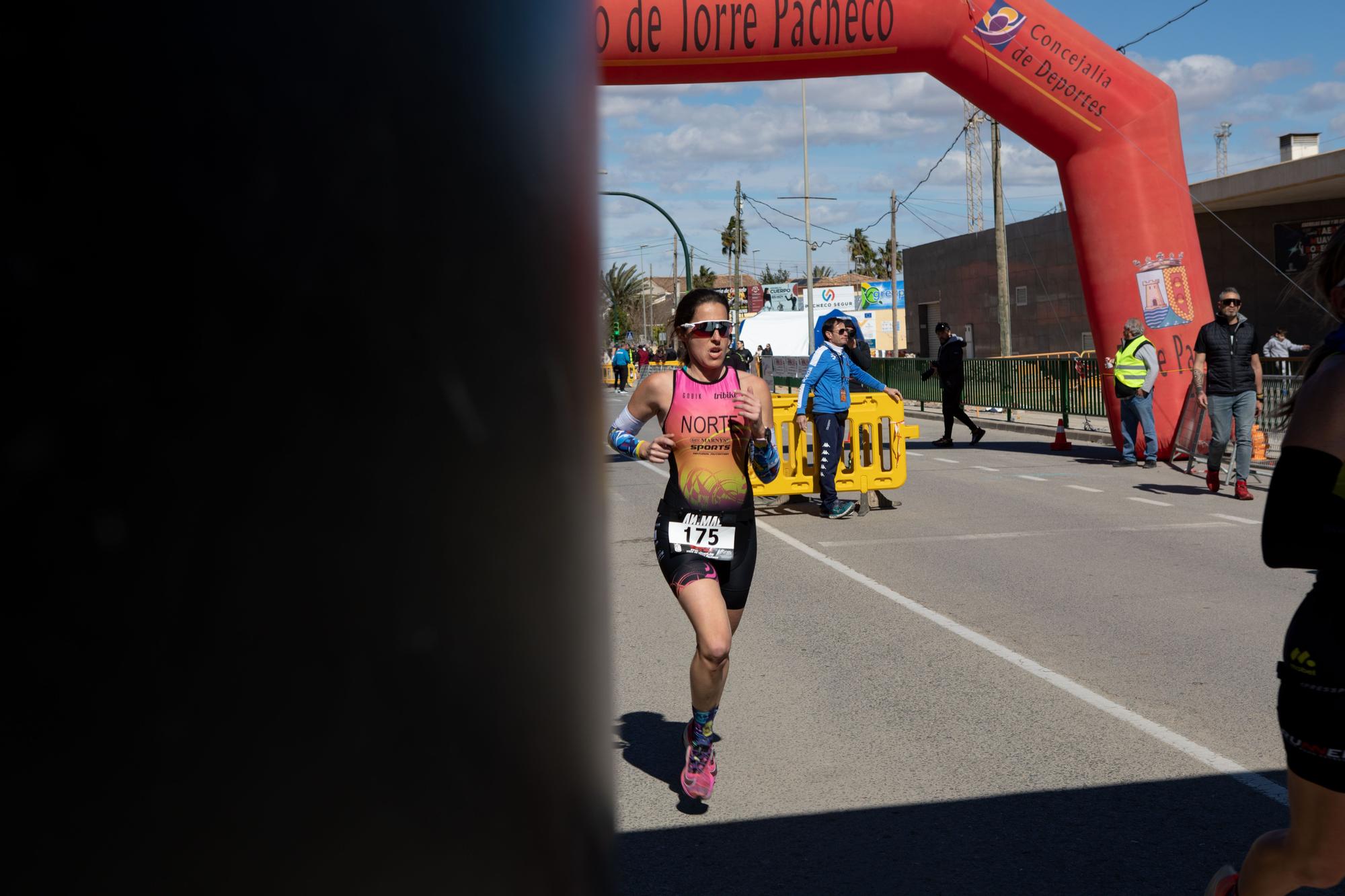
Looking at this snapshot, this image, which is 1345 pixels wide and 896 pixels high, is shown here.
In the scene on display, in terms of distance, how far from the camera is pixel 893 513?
11.8 metres

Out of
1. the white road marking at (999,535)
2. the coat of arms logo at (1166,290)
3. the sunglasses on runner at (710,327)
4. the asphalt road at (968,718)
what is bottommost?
the asphalt road at (968,718)

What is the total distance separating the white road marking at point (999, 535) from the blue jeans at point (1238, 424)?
1799 mm

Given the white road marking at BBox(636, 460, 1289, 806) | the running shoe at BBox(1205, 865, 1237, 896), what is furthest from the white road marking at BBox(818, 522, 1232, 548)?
the running shoe at BBox(1205, 865, 1237, 896)

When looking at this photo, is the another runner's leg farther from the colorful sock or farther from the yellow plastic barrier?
the yellow plastic barrier

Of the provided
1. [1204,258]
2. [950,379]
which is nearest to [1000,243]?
[1204,258]

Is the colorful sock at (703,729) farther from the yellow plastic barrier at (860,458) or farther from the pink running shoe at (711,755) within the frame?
the yellow plastic barrier at (860,458)

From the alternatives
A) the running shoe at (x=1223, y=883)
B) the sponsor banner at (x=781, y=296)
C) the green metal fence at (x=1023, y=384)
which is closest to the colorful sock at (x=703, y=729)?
the running shoe at (x=1223, y=883)

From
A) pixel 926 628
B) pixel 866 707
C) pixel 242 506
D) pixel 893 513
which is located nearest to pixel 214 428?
pixel 242 506

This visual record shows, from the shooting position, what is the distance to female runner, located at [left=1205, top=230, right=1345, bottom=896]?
2.47 m

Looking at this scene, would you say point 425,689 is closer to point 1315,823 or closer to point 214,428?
point 214,428

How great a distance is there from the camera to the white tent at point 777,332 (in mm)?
46312

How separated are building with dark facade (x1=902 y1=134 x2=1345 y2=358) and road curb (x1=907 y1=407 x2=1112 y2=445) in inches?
124

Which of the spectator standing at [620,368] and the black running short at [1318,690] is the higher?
the spectator standing at [620,368]

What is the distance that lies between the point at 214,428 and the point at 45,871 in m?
0.17
